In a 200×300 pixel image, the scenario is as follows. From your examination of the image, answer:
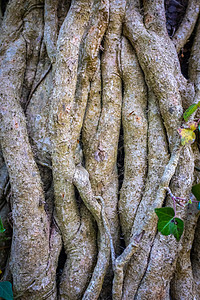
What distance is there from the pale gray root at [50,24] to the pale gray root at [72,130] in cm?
15

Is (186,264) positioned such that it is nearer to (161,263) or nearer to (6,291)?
(161,263)

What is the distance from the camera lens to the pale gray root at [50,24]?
1.54 metres

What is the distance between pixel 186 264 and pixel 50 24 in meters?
1.79

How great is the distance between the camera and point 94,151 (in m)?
1.47

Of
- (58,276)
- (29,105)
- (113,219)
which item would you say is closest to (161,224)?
(113,219)

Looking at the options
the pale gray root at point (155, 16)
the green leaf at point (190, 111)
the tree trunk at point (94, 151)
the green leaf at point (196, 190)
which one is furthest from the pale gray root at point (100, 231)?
the pale gray root at point (155, 16)

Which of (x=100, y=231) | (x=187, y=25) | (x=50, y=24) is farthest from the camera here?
(x=187, y=25)

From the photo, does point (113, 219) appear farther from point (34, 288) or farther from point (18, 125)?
point (18, 125)

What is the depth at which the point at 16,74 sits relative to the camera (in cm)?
157

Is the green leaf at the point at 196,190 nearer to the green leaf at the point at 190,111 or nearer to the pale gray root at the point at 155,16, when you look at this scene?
the green leaf at the point at 190,111

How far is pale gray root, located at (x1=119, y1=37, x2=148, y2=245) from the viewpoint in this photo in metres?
1.45

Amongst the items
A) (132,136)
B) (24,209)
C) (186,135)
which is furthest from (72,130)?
(186,135)

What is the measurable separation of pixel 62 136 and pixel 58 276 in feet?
2.84

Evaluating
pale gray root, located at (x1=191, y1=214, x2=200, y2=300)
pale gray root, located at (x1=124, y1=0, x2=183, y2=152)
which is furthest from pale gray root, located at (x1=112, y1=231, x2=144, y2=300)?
pale gray root, located at (x1=124, y1=0, x2=183, y2=152)
